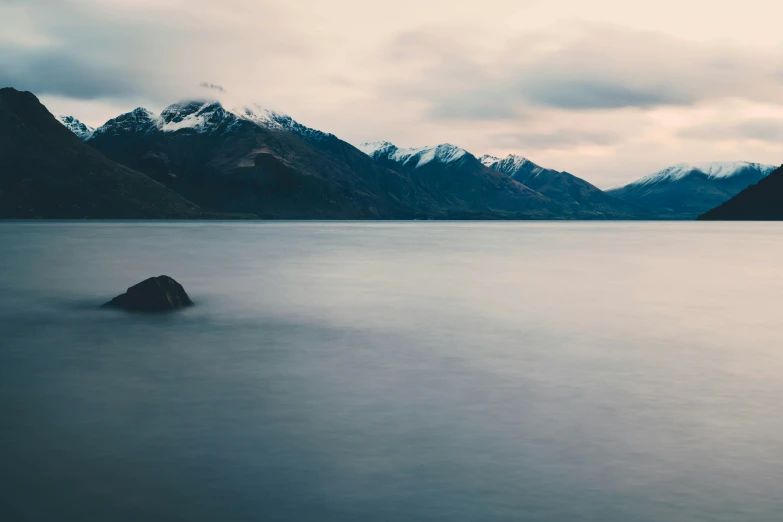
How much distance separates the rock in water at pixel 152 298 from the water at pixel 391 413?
3.79 ft

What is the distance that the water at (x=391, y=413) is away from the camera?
11.2 metres

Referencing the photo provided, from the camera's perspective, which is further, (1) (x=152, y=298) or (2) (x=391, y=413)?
(1) (x=152, y=298)

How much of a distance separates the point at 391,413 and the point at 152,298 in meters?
21.3

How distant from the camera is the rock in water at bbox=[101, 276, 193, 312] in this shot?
33.8m

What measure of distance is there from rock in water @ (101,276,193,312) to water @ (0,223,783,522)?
3.79 feet

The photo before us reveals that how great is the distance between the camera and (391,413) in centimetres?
1647

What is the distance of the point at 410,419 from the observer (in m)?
15.9

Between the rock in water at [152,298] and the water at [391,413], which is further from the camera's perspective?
the rock in water at [152,298]

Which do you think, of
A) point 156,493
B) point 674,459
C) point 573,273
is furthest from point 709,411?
point 573,273

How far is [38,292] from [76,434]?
3404 cm

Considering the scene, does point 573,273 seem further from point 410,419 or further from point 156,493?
point 156,493

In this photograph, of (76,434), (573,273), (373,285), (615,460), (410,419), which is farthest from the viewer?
(573,273)

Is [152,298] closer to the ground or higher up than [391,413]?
higher up

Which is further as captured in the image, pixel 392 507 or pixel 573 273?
pixel 573 273
